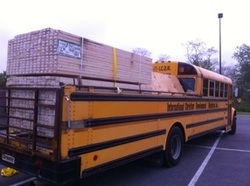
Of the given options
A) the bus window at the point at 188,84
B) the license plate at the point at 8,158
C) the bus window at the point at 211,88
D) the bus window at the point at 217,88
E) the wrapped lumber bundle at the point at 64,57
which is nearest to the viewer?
the wrapped lumber bundle at the point at 64,57

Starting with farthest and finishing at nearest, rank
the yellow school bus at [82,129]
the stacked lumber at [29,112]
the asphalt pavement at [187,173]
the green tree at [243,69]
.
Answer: the green tree at [243,69] < the asphalt pavement at [187,173] < the stacked lumber at [29,112] < the yellow school bus at [82,129]

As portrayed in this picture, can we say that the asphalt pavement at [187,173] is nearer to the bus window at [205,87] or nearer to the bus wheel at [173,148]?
the bus wheel at [173,148]

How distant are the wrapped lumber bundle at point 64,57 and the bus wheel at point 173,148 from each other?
1.84 m

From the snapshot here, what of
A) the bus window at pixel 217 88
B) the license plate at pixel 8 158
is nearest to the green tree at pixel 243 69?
the bus window at pixel 217 88

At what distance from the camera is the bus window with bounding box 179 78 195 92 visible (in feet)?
27.9

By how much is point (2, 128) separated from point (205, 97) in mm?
5795

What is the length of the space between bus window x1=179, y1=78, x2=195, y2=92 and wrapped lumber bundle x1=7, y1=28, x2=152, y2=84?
10.7ft

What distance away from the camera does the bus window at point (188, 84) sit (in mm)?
8516

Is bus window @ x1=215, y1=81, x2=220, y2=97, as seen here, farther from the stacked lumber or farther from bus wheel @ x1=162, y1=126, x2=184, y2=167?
the stacked lumber

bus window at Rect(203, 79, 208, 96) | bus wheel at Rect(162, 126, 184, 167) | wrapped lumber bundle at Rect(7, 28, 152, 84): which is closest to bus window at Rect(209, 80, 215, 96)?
bus window at Rect(203, 79, 208, 96)

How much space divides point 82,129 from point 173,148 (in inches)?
137

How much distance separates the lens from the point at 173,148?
713cm

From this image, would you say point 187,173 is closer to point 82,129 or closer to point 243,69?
point 82,129

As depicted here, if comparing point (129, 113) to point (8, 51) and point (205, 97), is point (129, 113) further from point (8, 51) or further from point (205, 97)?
point (205, 97)
